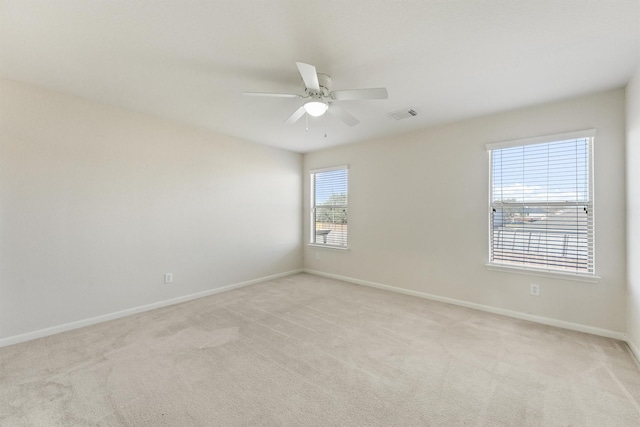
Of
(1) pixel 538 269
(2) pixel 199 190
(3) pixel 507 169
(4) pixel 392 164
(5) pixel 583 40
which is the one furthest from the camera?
(4) pixel 392 164

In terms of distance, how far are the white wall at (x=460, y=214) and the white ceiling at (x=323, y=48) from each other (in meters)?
0.36

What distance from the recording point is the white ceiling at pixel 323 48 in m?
1.65

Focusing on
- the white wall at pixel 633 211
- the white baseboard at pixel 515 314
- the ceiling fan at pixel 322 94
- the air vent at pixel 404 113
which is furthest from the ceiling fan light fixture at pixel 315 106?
the white baseboard at pixel 515 314

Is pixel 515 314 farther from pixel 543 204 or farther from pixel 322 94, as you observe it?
pixel 322 94

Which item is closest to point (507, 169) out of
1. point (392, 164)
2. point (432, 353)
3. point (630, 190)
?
point (630, 190)

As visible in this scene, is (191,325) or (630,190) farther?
(191,325)

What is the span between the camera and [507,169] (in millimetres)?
3275

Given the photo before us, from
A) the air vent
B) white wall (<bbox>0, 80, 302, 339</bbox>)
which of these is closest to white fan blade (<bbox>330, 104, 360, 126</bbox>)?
the air vent

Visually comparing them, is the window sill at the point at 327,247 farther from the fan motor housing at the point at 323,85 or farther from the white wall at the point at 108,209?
the fan motor housing at the point at 323,85

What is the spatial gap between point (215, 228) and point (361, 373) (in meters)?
3.01

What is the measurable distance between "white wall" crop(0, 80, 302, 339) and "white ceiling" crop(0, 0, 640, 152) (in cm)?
44

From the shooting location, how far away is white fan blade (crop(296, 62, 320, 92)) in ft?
5.80

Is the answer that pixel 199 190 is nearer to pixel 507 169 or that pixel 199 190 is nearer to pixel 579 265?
pixel 507 169

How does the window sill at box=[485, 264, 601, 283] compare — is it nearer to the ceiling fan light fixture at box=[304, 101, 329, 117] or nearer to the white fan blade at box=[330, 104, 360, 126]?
the white fan blade at box=[330, 104, 360, 126]
